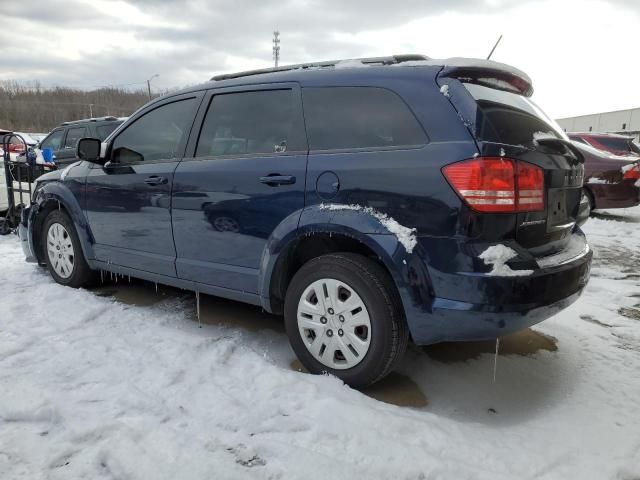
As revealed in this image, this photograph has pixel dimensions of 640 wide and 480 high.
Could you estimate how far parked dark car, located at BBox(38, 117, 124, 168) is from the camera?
10.5m

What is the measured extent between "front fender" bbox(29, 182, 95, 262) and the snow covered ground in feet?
2.13

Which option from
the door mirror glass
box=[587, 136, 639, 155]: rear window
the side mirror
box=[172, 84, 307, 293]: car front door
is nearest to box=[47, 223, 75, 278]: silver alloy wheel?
the side mirror

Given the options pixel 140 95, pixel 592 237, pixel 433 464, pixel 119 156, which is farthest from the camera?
pixel 140 95

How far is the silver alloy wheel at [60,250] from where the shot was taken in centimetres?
444

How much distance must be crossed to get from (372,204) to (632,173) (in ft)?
26.0

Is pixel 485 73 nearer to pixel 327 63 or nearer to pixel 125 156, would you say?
pixel 327 63

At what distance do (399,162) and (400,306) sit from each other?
0.75m

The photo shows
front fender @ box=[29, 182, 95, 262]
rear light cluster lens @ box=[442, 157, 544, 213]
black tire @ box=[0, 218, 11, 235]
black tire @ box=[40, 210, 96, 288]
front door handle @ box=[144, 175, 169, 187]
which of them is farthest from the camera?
black tire @ box=[0, 218, 11, 235]

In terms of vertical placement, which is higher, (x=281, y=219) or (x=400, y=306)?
(x=281, y=219)

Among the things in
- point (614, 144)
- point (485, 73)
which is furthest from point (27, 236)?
point (614, 144)

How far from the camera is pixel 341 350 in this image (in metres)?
2.65

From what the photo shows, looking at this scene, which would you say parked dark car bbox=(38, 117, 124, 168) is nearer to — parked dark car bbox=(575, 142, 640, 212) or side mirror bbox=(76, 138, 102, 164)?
side mirror bbox=(76, 138, 102, 164)

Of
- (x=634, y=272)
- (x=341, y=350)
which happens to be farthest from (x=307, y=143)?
(x=634, y=272)

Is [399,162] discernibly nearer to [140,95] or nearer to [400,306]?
[400,306]
